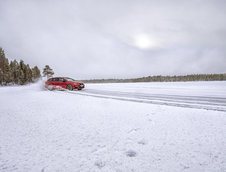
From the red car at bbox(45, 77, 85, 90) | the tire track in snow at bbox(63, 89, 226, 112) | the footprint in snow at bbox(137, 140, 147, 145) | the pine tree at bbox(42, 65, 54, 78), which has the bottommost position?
the footprint in snow at bbox(137, 140, 147, 145)

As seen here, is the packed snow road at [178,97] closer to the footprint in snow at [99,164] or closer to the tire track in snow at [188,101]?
the tire track in snow at [188,101]

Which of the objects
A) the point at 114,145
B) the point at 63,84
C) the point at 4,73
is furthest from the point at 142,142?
the point at 4,73

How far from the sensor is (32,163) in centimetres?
169

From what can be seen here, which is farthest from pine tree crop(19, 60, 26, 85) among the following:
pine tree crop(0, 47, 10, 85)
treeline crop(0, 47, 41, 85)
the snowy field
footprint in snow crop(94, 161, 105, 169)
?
footprint in snow crop(94, 161, 105, 169)

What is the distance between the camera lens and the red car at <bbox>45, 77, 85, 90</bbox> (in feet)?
42.3

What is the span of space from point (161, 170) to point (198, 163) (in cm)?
62

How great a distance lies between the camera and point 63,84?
13328mm

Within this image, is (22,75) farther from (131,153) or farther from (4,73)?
(131,153)

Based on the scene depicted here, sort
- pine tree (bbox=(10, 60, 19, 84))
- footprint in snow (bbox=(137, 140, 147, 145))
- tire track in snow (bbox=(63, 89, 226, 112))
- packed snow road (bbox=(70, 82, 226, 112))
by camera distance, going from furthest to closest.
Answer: pine tree (bbox=(10, 60, 19, 84)) < packed snow road (bbox=(70, 82, 226, 112)) < tire track in snow (bbox=(63, 89, 226, 112)) < footprint in snow (bbox=(137, 140, 147, 145))

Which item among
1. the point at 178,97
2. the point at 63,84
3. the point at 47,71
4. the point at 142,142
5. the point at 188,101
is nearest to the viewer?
the point at 142,142

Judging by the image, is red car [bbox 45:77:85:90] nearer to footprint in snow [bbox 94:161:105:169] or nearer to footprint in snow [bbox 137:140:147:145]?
footprint in snow [bbox 137:140:147:145]

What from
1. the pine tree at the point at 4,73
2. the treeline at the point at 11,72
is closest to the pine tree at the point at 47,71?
the treeline at the point at 11,72

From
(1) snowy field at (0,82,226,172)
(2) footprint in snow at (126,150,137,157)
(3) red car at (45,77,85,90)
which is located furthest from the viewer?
(3) red car at (45,77,85,90)

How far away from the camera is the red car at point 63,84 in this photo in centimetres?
1288
